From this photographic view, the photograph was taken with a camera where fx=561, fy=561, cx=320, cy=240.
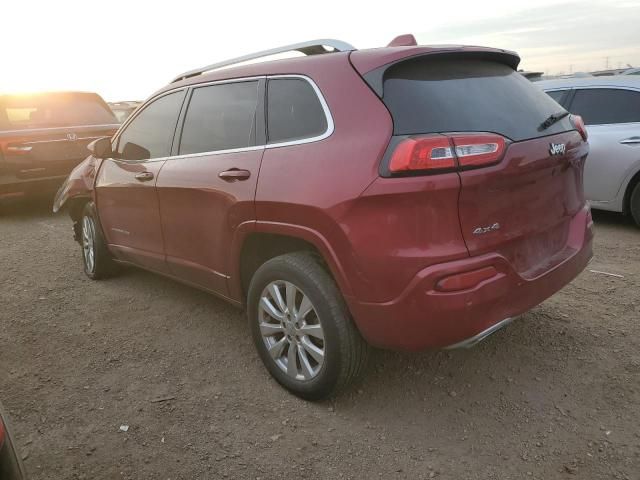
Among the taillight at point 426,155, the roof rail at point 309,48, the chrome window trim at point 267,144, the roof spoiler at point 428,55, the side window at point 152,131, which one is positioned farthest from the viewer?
the side window at point 152,131

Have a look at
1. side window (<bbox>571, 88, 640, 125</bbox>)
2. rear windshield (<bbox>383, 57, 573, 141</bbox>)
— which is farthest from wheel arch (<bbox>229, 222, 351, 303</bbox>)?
side window (<bbox>571, 88, 640, 125</bbox>)

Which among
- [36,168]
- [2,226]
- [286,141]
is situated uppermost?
[286,141]

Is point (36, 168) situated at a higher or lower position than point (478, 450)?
higher

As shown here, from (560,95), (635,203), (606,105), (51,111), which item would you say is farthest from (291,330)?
(51,111)

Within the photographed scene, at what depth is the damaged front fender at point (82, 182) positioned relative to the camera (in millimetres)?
4773

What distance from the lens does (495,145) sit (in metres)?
2.42

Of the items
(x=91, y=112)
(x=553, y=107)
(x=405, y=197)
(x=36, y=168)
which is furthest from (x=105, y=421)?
(x=91, y=112)

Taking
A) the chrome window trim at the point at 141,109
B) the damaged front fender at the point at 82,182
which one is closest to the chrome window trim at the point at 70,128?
the damaged front fender at the point at 82,182

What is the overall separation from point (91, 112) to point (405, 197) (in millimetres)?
7217

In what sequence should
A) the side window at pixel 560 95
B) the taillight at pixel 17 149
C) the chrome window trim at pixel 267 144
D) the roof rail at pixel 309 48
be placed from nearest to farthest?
the chrome window trim at pixel 267 144 < the roof rail at pixel 309 48 < the side window at pixel 560 95 < the taillight at pixel 17 149

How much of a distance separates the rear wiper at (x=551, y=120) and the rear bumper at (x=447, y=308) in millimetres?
731

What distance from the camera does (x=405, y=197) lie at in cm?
233

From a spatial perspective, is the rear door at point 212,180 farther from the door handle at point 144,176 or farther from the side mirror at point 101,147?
the side mirror at point 101,147

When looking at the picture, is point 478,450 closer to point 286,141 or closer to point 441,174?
point 441,174
